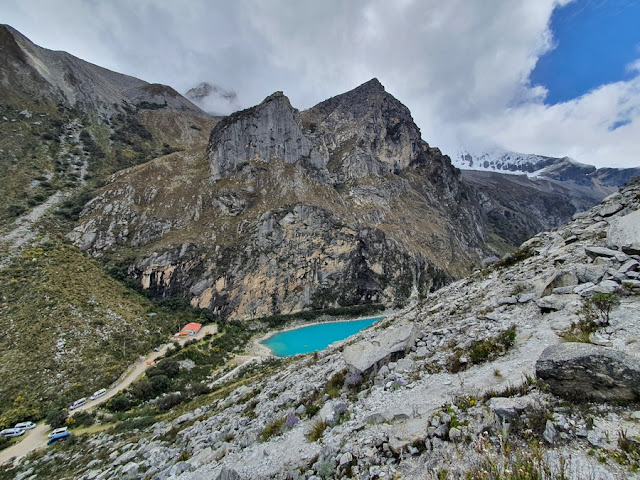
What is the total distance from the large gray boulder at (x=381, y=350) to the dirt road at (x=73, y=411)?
24450mm

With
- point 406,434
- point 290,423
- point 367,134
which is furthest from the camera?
point 367,134

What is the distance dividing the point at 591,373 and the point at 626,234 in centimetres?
674

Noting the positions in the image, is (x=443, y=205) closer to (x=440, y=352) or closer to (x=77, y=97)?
(x=440, y=352)

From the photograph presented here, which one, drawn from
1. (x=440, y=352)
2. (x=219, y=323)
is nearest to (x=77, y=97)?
(x=219, y=323)

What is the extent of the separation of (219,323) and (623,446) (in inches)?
2484

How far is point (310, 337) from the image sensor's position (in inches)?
2413

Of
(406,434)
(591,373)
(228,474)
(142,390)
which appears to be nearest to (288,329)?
(142,390)

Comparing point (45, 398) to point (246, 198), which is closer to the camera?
point (45, 398)

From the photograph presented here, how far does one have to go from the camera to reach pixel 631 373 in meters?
4.12

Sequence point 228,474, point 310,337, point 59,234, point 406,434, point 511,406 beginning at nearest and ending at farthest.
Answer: point 511,406 < point 406,434 < point 228,474 < point 59,234 < point 310,337

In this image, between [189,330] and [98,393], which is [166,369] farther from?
[189,330]

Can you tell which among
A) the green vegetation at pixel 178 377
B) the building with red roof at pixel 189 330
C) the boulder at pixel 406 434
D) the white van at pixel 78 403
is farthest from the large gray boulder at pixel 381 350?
the building with red roof at pixel 189 330

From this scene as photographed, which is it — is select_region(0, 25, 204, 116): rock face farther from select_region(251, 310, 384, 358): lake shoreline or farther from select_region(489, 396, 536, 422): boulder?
select_region(489, 396, 536, 422): boulder

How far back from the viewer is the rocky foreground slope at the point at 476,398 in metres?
3.99
